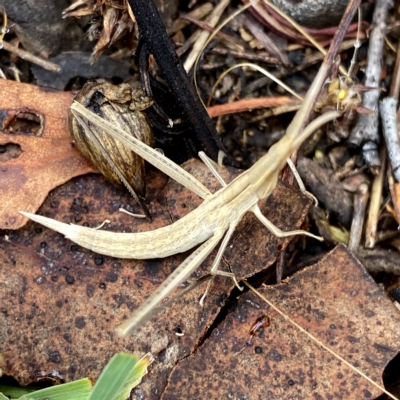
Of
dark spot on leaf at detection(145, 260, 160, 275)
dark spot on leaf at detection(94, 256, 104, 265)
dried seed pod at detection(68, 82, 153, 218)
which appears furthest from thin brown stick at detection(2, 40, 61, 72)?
dark spot on leaf at detection(145, 260, 160, 275)

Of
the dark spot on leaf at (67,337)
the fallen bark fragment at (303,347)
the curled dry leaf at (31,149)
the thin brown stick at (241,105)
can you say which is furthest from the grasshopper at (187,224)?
the thin brown stick at (241,105)

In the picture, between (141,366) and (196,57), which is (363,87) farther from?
(141,366)

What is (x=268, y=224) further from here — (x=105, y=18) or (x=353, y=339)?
(x=105, y=18)

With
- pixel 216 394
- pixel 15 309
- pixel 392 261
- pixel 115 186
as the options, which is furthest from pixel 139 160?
pixel 392 261

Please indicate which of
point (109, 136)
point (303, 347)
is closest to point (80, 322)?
point (109, 136)

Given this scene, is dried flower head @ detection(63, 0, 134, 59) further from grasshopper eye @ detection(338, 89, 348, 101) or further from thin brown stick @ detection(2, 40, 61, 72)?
grasshopper eye @ detection(338, 89, 348, 101)

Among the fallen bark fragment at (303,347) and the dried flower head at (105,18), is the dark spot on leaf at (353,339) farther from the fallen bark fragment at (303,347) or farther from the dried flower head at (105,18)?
the dried flower head at (105,18)
